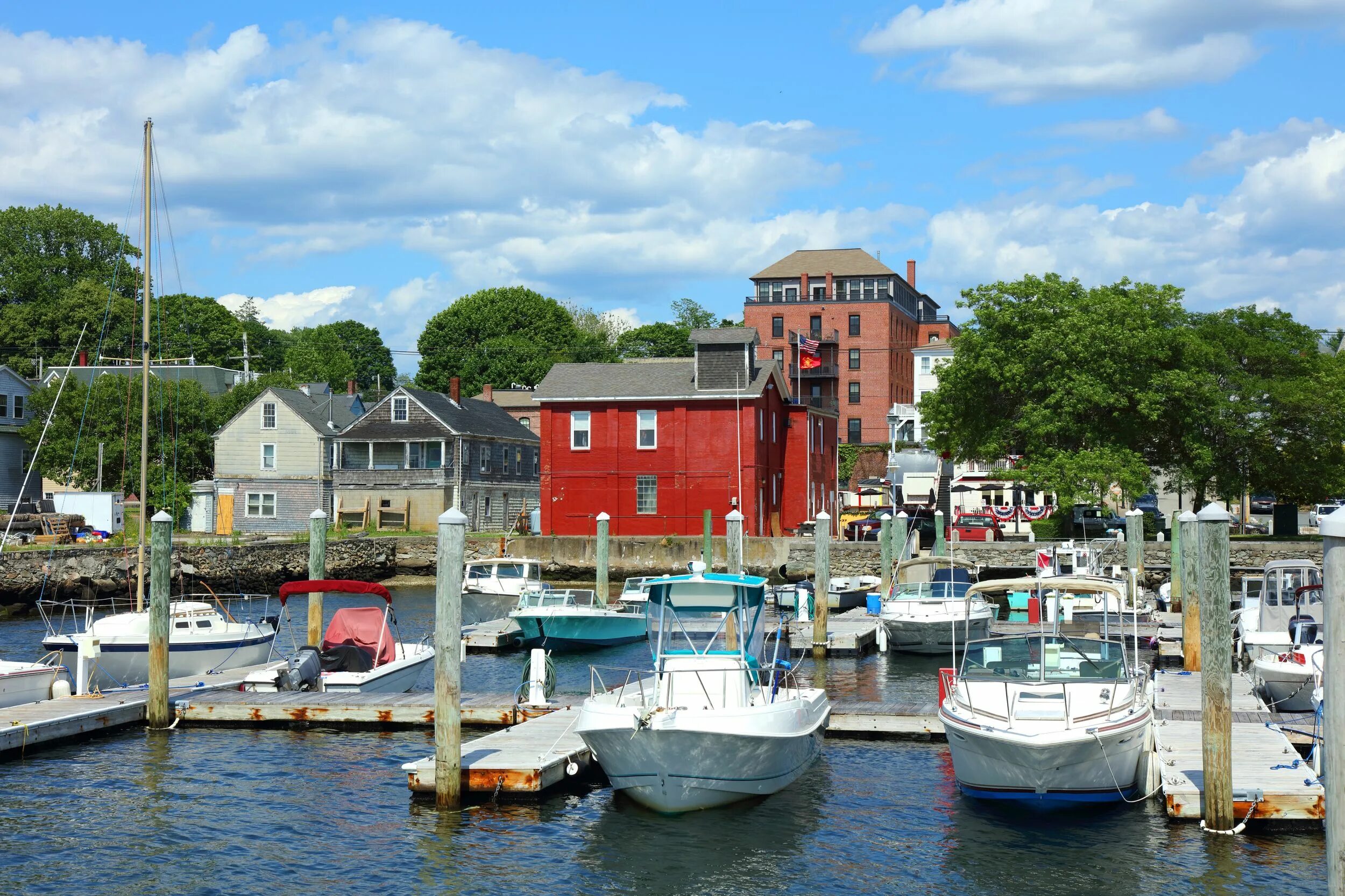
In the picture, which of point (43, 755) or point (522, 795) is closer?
point (522, 795)

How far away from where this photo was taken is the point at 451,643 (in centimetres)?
1788

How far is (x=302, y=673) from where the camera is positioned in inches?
998

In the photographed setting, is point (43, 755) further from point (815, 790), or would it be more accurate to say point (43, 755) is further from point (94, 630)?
point (815, 790)

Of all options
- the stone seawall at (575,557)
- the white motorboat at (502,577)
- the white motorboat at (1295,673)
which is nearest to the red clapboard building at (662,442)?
the stone seawall at (575,557)

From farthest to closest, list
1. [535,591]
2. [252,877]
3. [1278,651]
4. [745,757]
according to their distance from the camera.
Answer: [535,591] < [1278,651] < [745,757] < [252,877]

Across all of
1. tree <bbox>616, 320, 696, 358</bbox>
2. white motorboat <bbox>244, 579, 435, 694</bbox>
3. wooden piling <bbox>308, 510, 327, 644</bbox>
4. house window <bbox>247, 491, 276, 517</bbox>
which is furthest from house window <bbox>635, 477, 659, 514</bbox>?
tree <bbox>616, 320, 696, 358</bbox>

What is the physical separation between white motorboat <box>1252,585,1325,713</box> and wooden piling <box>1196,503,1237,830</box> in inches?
265

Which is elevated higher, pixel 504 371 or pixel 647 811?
pixel 504 371

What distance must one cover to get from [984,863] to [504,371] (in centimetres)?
9489

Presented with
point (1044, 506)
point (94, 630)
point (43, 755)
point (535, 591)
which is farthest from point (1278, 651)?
point (1044, 506)

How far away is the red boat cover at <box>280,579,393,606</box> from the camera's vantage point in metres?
27.0

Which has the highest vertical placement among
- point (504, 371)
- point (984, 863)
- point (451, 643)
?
point (504, 371)

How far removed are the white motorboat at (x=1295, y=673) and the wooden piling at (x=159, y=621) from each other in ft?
63.4

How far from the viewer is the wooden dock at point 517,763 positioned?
18.0 metres
